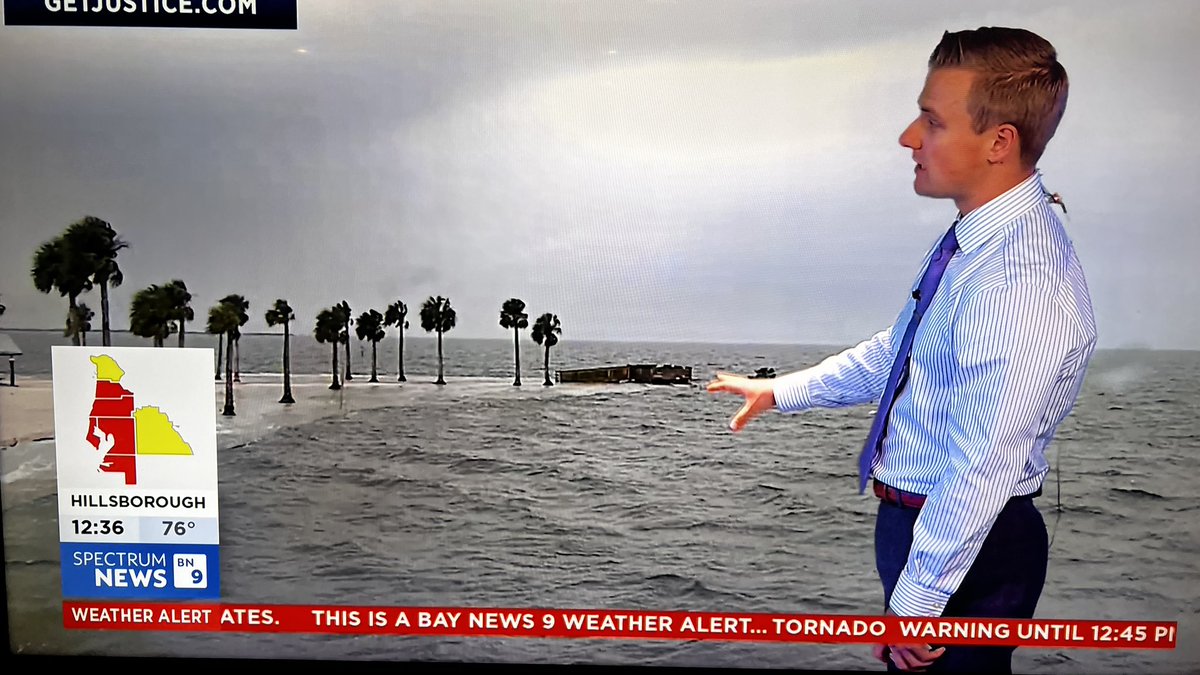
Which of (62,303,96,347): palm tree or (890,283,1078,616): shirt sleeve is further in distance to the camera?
(62,303,96,347): palm tree

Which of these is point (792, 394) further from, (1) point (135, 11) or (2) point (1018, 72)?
(1) point (135, 11)

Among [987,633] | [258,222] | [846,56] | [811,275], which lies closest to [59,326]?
[258,222]

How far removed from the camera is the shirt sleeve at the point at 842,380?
6.56ft

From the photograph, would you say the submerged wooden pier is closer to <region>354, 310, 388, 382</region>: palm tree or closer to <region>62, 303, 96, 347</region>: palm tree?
<region>354, 310, 388, 382</region>: palm tree

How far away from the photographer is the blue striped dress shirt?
5.82 ft

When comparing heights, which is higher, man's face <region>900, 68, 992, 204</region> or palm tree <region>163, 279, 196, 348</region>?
man's face <region>900, 68, 992, 204</region>

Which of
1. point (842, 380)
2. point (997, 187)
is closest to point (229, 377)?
point (842, 380)

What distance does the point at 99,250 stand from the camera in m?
2.09

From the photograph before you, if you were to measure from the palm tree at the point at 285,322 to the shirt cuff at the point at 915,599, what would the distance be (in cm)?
140

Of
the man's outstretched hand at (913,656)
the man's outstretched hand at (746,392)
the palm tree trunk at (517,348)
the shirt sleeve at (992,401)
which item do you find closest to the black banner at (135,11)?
the palm tree trunk at (517,348)

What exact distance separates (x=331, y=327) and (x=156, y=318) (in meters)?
0.40

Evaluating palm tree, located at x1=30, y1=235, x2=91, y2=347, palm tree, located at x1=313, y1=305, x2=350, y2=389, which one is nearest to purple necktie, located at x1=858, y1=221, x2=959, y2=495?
palm tree, located at x1=313, y1=305, x2=350, y2=389

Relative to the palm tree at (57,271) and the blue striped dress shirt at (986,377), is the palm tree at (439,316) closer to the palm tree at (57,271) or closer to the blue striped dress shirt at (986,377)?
the palm tree at (57,271)

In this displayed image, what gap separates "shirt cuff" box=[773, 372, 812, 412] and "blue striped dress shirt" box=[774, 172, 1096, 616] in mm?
196
